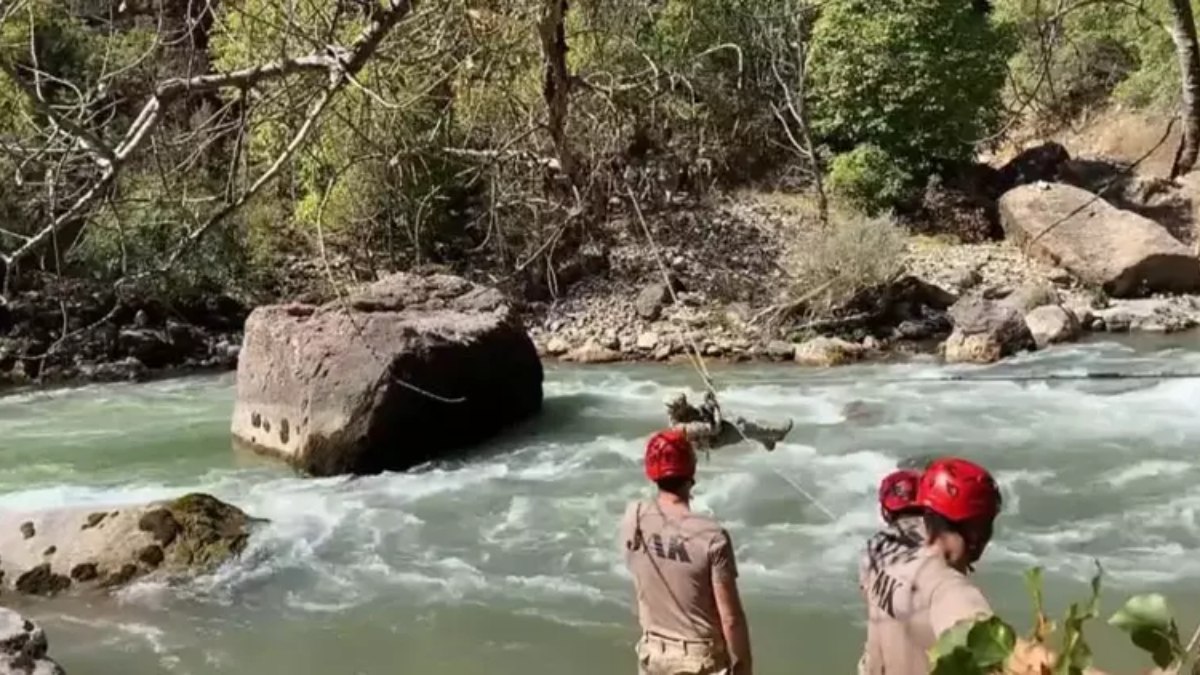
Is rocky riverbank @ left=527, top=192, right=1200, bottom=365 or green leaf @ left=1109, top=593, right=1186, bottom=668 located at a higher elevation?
green leaf @ left=1109, top=593, right=1186, bottom=668

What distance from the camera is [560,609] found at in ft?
24.6

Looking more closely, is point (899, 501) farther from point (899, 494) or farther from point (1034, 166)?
point (1034, 166)

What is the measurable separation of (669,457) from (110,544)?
500cm

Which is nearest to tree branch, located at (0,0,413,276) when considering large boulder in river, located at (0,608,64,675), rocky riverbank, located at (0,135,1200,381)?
large boulder in river, located at (0,608,64,675)

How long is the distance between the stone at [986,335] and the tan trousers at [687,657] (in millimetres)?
10875

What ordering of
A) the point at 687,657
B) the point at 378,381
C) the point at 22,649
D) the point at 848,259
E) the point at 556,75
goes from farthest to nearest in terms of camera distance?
the point at 848,259, the point at 378,381, the point at 22,649, the point at 687,657, the point at 556,75

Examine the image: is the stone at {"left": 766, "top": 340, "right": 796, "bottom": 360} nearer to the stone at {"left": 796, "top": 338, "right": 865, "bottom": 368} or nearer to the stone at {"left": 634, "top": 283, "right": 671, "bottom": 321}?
the stone at {"left": 796, "top": 338, "right": 865, "bottom": 368}

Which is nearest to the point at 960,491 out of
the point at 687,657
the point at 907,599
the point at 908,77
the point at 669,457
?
the point at 907,599

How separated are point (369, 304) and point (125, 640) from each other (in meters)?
5.45

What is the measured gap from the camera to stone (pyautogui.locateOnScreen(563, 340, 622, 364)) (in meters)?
16.0

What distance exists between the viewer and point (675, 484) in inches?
162

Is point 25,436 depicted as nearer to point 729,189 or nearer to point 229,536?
point 229,536

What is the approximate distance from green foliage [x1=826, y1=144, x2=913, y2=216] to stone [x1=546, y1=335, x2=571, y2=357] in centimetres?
570

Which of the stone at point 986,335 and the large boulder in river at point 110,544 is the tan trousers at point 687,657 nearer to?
the large boulder in river at point 110,544
